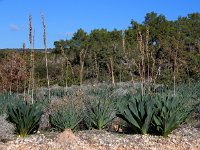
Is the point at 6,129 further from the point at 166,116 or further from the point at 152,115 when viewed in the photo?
the point at 166,116

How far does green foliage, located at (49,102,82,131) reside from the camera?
30.9 ft

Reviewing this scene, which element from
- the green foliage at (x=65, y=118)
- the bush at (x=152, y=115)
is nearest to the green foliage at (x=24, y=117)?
the green foliage at (x=65, y=118)

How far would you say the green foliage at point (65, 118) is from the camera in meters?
9.41

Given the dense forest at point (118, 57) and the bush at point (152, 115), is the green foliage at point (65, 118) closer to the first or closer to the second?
the bush at point (152, 115)

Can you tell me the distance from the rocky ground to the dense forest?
11.4 metres

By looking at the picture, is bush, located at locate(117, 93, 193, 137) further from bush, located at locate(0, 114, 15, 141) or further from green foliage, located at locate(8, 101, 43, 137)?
bush, located at locate(0, 114, 15, 141)

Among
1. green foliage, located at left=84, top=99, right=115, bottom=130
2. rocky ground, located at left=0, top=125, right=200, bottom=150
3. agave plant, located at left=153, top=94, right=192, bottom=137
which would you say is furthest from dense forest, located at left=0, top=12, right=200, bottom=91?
rocky ground, located at left=0, top=125, right=200, bottom=150

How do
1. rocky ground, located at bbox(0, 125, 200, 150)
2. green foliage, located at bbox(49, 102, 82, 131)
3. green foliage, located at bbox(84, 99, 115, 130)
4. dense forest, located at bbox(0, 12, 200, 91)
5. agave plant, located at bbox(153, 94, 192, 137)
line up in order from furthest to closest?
dense forest, located at bbox(0, 12, 200, 91) < green foliage, located at bbox(84, 99, 115, 130) < green foliage, located at bbox(49, 102, 82, 131) < agave plant, located at bbox(153, 94, 192, 137) < rocky ground, located at bbox(0, 125, 200, 150)

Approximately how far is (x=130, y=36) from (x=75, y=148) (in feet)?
109

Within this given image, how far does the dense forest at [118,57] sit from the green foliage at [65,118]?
10.8 meters

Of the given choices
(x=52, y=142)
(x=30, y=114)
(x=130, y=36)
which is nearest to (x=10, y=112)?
(x=30, y=114)

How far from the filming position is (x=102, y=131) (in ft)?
31.0

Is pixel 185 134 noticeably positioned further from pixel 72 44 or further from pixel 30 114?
pixel 72 44

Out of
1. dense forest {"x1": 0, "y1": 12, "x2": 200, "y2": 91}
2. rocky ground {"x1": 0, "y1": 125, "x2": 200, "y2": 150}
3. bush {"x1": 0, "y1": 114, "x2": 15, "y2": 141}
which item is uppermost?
dense forest {"x1": 0, "y1": 12, "x2": 200, "y2": 91}
